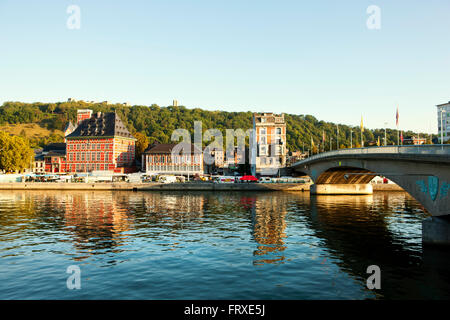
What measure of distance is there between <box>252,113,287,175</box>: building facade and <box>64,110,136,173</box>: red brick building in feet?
168

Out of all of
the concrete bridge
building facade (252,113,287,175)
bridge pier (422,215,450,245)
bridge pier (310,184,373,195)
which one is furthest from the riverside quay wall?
bridge pier (422,215,450,245)

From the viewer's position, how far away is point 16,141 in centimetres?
11662

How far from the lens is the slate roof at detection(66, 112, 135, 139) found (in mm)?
124438

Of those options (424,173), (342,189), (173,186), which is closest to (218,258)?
(424,173)

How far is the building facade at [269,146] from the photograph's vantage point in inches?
4532

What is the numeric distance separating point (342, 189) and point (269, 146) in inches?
1659

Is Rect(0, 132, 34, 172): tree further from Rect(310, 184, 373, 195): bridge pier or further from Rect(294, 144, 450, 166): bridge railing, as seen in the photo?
Rect(294, 144, 450, 166): bridge railing

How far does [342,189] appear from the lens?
7788 centimetres

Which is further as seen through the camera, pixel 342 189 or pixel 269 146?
pixel 269 146

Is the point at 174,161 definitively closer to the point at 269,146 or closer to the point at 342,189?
the point at 269,146

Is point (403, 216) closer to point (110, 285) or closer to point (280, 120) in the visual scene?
point (110, 285)

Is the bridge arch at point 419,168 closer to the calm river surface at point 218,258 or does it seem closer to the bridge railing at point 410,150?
the bridge railing at point 410,150

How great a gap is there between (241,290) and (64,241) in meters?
18.5
